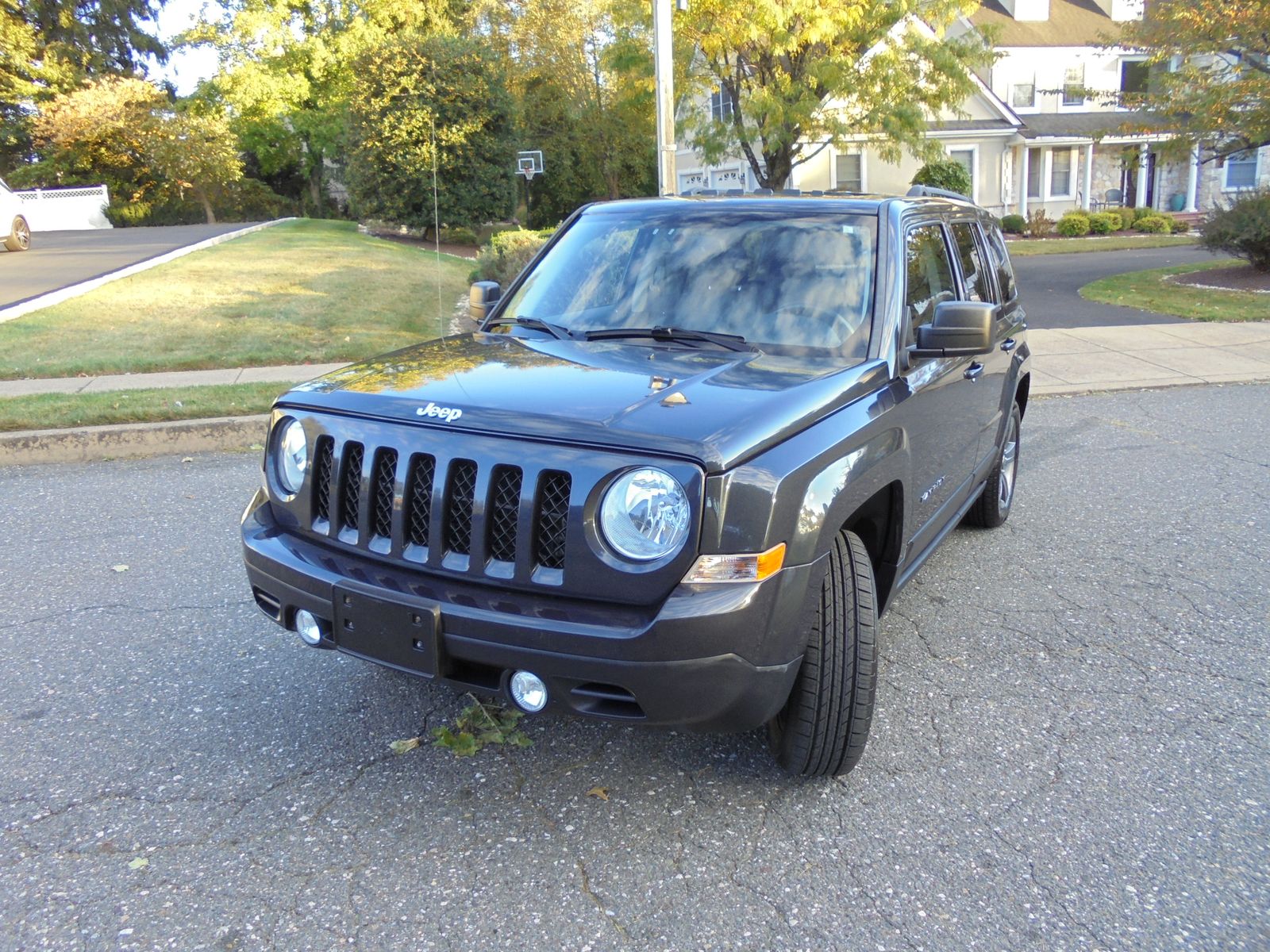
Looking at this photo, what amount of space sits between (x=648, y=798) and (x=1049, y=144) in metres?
34.3

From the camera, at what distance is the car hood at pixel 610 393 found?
8.80ft

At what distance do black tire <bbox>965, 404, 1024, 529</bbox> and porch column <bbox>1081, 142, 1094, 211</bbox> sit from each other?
31.5m

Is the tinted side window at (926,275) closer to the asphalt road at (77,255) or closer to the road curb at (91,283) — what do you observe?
the road curb at (91,283)

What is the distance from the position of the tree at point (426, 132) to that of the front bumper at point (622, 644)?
23043mm

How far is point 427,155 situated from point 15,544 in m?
20.9

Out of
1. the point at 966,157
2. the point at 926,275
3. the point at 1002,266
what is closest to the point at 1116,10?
the point at 966,157

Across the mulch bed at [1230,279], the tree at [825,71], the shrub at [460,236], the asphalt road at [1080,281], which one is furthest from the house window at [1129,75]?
the shrub at [460,236]

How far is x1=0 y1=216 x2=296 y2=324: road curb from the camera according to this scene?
1289cm

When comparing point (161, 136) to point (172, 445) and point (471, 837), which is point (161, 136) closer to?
point (172, 445)

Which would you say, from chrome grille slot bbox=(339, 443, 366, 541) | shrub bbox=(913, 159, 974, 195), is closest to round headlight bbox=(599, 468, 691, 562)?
chrome grille slot bbox=(339, 443, 366, 541)

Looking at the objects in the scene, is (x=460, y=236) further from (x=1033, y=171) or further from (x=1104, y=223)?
(x=1033, y=171)

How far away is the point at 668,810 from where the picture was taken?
121 inches

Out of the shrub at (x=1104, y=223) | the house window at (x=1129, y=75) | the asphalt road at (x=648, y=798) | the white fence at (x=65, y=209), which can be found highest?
the house window at (x=1129, y=75)

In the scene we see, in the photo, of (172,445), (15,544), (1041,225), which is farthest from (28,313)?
(1041,225)
